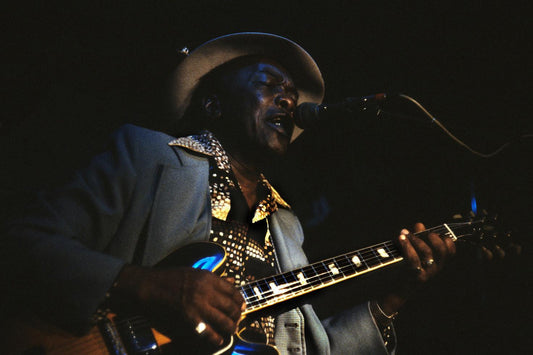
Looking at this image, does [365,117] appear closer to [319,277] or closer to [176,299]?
[319,277]

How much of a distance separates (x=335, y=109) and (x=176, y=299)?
1332 millimetres

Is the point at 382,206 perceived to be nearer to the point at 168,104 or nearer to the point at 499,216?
the point at 499,216

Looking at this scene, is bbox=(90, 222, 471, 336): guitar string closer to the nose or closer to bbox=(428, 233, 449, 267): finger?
bbox=(428, 233, 449, 267): finger

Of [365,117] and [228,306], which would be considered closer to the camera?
[228,306]

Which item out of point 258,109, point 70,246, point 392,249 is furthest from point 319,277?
point 70,246

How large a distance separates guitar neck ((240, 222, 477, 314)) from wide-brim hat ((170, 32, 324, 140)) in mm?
1491

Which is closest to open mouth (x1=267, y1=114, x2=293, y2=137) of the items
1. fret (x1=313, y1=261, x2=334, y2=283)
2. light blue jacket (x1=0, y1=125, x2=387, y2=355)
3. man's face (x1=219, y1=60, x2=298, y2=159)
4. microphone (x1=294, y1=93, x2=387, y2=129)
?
man's face (x1=219, y1=60, x2=298, y2=159)

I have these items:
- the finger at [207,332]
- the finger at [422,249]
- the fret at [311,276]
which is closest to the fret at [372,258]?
the finger at [422,249]

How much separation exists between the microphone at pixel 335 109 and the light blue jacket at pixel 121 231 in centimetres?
71

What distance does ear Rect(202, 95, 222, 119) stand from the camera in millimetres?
2432

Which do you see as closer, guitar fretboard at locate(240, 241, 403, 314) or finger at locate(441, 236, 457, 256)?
guitar fretboard at locate(240, 241, 403, 314)

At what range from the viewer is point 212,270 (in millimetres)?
1485

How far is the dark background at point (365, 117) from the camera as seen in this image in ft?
6.88

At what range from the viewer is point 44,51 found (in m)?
2.10
